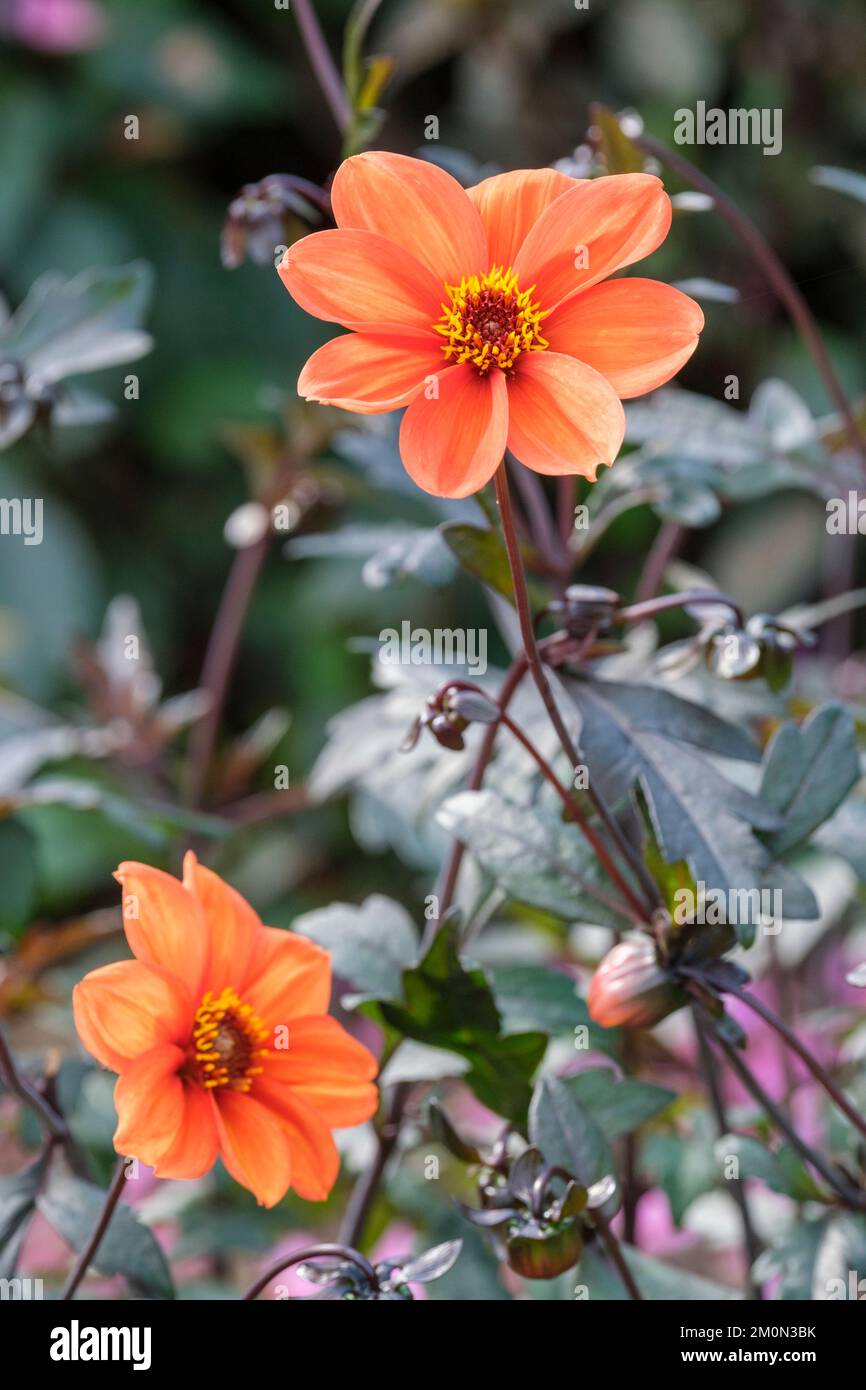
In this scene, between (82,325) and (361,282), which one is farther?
(82,325)

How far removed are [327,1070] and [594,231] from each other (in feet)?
0.54

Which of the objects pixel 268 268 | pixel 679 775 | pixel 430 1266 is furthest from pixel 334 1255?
pixel 268 268

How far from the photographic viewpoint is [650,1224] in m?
0.52

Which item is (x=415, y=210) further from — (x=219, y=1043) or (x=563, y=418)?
(x=219, y=1043)

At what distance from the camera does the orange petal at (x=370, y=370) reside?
0.76 feet

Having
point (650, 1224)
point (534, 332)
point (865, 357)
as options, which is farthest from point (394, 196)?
point (865, 357)

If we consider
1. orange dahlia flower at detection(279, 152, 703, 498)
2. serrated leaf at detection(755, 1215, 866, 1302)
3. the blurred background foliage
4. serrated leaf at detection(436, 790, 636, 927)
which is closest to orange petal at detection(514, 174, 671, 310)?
orange dahlia flower at detection(279, 152, 703, 498)

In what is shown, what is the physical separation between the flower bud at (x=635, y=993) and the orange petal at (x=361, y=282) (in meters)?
0.13

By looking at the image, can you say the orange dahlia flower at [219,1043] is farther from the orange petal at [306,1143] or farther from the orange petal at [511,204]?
the orange petal at [511,204]

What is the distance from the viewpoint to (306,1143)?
0.27 m

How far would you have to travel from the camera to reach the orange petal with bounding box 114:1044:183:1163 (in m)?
0.24

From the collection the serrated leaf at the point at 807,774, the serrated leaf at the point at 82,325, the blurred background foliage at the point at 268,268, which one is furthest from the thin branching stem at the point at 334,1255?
the blurred background foliage at the point at 268,268

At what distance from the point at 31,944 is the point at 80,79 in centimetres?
108
